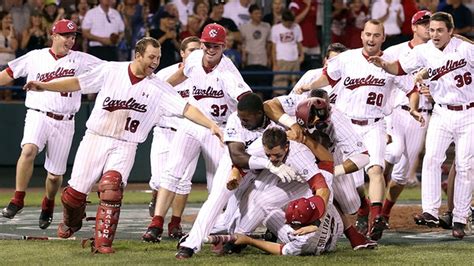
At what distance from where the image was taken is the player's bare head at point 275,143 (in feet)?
34.1

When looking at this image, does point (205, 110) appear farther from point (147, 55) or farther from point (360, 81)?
point (360, 81)

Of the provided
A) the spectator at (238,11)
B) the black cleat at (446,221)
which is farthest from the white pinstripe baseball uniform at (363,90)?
the spectator at (238,11)

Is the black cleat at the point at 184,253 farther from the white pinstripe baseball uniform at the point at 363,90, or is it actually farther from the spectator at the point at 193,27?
the spectator at the point at 193,27

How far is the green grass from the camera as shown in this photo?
34.2 ft

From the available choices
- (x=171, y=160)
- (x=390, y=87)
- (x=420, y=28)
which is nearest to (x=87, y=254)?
(x=171, y=160)

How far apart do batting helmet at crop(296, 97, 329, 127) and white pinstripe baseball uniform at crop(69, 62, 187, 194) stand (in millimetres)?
1155

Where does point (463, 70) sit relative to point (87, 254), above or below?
above

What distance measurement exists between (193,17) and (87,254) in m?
9.33

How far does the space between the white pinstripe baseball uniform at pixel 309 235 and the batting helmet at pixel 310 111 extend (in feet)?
2.52

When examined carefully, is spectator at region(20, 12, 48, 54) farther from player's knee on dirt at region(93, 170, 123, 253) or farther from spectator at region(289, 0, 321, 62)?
player's knee on dirt at region(93, 170, 123, 253)

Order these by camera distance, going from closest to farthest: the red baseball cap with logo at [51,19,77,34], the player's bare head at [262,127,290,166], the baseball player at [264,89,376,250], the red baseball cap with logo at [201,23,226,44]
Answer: the player's bare head at [262,127,290,166]
the baseball player at [264,89,376,250]
the red baseball cap with logo at [201,23,226,44]
the red baseball cap with logo at [51,19,77,34]

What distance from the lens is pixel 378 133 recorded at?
13.0 metres

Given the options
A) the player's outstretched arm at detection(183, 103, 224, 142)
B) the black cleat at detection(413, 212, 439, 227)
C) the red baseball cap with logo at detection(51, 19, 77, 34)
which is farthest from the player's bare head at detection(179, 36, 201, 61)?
the black cleat at detection(413, 212, 439, 227)

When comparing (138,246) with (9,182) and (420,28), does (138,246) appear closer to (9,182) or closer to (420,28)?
(420,28)
